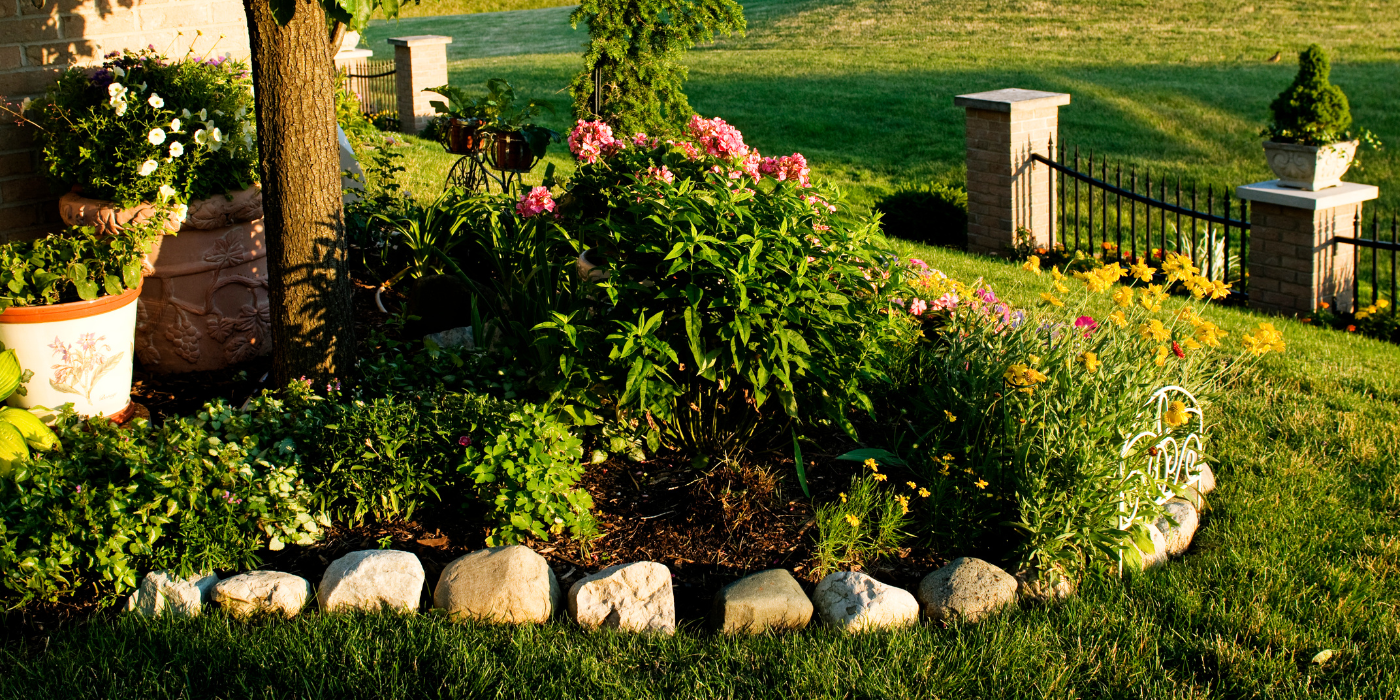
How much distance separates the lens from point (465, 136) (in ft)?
20.5

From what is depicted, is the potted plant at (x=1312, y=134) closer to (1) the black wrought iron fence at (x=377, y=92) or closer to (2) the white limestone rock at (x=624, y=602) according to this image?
(2) the white limestone rock at (x=624, y=602)

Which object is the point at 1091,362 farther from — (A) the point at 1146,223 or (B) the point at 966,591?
(A) the point at 1146,223

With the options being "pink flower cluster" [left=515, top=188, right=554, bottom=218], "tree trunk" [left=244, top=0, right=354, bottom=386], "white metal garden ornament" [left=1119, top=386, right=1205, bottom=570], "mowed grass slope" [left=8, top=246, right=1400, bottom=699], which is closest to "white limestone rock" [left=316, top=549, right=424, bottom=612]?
"mowed grass slope" [left=8, top=246, right=1400, bottom=699]

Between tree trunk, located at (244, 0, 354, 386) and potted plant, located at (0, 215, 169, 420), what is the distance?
0.66 m

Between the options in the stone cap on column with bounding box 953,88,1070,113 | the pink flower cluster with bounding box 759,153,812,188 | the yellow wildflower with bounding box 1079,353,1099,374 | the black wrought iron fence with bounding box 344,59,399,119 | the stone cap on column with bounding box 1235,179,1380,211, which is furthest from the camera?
the black wrought iron fence with bounding box 344,59,399,119

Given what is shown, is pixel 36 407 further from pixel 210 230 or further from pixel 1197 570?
pixel 1197 570

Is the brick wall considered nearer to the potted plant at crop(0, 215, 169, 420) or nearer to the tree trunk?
the potted plant at crop(0, 215, 169, 420)

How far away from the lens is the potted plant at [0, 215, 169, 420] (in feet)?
13.5

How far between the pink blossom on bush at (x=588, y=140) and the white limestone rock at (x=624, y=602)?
94.1 inches

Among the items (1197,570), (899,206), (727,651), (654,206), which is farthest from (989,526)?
(899,206)

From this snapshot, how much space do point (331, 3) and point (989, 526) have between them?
2.85m

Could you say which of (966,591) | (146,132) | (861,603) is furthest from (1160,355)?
(146,132)

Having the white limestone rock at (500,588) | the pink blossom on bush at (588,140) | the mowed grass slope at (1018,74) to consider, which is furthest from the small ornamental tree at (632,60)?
the white limestone rock at (500,588)

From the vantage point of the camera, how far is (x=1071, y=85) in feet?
61.2
